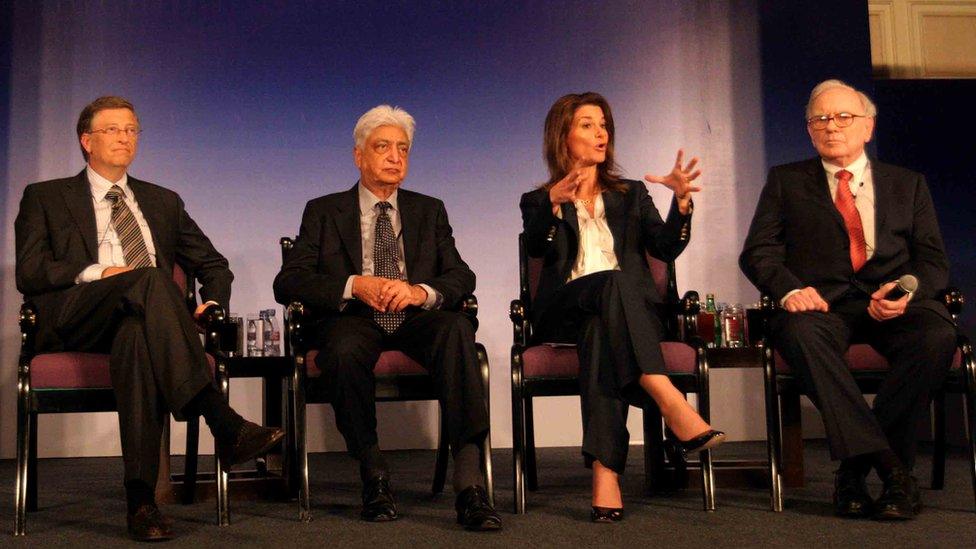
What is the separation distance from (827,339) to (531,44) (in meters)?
2.86

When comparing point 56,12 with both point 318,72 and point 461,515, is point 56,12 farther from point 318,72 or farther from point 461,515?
point 461,515

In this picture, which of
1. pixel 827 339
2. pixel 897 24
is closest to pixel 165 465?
pixel 827 339

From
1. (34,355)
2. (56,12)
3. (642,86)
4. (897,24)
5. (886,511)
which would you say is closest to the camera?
(886,511)

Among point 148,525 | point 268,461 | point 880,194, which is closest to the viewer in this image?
point 148,525

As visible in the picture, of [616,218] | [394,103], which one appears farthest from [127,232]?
[394,103]

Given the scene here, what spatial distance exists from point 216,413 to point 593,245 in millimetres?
1422

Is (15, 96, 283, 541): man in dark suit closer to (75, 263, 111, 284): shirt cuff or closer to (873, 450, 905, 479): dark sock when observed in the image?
(75, 263, 111, 284): shirt cuff

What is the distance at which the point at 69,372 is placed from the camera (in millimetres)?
3033

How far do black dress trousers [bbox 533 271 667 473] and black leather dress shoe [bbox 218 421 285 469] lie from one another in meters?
0.89

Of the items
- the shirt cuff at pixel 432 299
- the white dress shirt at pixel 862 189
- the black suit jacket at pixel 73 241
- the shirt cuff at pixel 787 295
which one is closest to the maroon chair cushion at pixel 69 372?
the black suit jacket at pixel 73 241

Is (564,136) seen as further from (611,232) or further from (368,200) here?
(368,200)

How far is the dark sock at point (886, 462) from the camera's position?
2939mm

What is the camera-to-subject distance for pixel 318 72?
5.38 m

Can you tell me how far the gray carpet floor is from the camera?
2682mm
